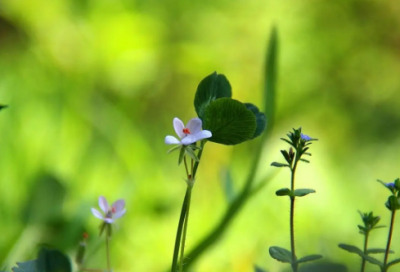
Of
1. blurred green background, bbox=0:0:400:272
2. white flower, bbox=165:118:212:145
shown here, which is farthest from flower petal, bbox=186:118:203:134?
blurred green background, bbox=0:0:400:272

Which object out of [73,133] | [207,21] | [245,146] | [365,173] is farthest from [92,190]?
[207,21]

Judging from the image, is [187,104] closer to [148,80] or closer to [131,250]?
[148,80]

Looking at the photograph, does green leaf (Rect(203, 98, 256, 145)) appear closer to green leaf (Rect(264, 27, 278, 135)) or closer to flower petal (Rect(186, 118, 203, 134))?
flower petal (Rect(186, 118, 203, 134))

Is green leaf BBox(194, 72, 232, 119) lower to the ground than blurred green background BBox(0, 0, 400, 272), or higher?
lower

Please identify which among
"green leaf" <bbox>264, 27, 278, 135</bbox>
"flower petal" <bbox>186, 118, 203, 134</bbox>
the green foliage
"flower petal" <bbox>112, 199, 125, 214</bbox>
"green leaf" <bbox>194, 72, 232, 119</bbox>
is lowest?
the green foliage

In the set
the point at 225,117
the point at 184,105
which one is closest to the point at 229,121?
the point at 225,117

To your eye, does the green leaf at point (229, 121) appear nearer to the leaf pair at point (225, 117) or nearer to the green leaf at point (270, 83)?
the leaf pair at point (225, 117)

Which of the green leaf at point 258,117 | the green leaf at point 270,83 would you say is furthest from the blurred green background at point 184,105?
the green leaf at point 258,117
